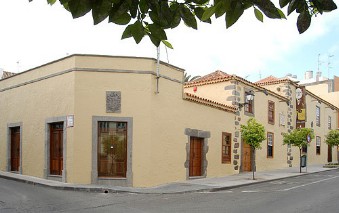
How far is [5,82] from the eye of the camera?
729 inches

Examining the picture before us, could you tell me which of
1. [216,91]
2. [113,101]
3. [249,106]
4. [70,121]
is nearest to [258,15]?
[113,101]

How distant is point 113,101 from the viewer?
1416cm

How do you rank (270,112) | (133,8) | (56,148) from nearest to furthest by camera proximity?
(133,8) < (56,148) < (270,112)

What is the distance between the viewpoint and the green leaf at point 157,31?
93.6 inches

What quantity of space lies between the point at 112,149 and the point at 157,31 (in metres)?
12.1

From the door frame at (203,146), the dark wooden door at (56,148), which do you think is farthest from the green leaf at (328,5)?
the door frame at (203,146)

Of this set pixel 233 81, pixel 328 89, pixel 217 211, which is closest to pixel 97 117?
pixel 217 211

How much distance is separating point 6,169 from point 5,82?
4108 millimetres

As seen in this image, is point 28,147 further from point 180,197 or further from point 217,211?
point 217,211

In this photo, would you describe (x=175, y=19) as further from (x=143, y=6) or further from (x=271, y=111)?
(x=271, y=111)

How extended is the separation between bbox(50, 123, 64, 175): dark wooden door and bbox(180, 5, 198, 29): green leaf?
1323 cm

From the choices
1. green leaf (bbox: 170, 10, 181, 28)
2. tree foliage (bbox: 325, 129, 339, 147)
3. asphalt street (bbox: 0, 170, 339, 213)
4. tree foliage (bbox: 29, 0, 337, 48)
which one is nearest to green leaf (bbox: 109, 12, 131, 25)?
tree foliage (bbox: 29, 0, 337, 48)

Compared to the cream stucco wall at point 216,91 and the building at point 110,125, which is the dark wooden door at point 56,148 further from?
the cream stucco wall at point 216,91

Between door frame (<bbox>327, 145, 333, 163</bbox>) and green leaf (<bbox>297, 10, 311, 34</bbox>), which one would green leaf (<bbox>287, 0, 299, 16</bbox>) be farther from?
door frame (<bbox>327, 145, 333, 163</bbox>)
